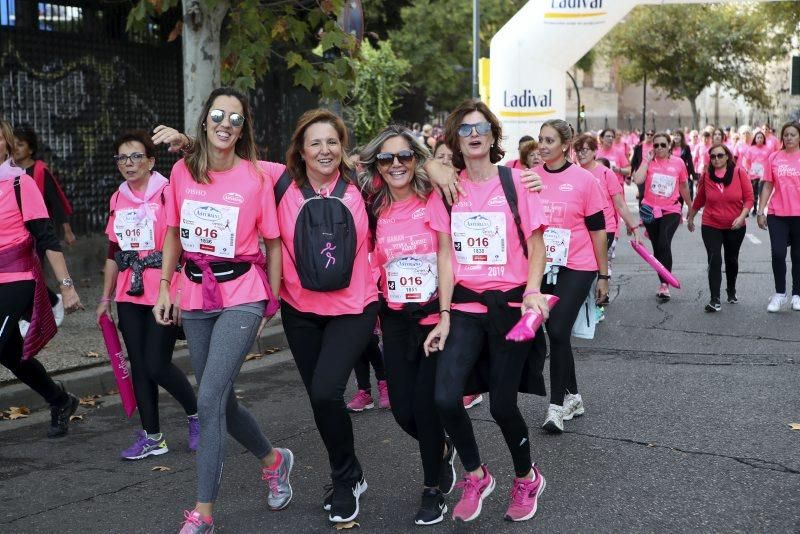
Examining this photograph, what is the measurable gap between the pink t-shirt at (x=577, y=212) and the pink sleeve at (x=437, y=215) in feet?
5.69

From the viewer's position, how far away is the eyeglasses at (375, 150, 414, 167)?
4.88 m

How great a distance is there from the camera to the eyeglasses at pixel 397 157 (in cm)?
488

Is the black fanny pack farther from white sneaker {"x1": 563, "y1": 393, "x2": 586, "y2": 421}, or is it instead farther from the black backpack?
white sneaker {"x1": 563, "y1": 393, "x2": 586, "y2": 421}

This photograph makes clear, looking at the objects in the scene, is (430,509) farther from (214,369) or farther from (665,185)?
(665,185)

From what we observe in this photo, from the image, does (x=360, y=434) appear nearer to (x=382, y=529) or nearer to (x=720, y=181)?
(x=382, y=529)

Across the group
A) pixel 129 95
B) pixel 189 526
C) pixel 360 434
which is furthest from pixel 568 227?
pixel 129 95

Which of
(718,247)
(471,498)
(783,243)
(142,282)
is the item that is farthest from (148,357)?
(783,243)

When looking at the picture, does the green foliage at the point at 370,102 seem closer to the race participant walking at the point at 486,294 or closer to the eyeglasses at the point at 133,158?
the eyeglasses at the point at 133,158

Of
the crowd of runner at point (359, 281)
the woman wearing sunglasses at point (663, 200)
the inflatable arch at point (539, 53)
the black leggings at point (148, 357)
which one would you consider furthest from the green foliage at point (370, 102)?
the crowd of runner at point (359, 281)

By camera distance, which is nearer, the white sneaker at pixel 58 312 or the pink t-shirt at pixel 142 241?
the pink t-shirt at pixel 142 241

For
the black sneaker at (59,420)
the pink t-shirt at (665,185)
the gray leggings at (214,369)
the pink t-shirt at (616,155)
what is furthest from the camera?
the pink t-shirt at (616,155)

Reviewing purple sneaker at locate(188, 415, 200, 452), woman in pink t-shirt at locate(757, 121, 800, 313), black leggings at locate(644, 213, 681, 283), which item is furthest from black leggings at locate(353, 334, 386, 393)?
black leggings at locate(644, 213, 681, 283)

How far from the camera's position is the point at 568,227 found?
6551mm

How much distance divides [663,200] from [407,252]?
767 cm
